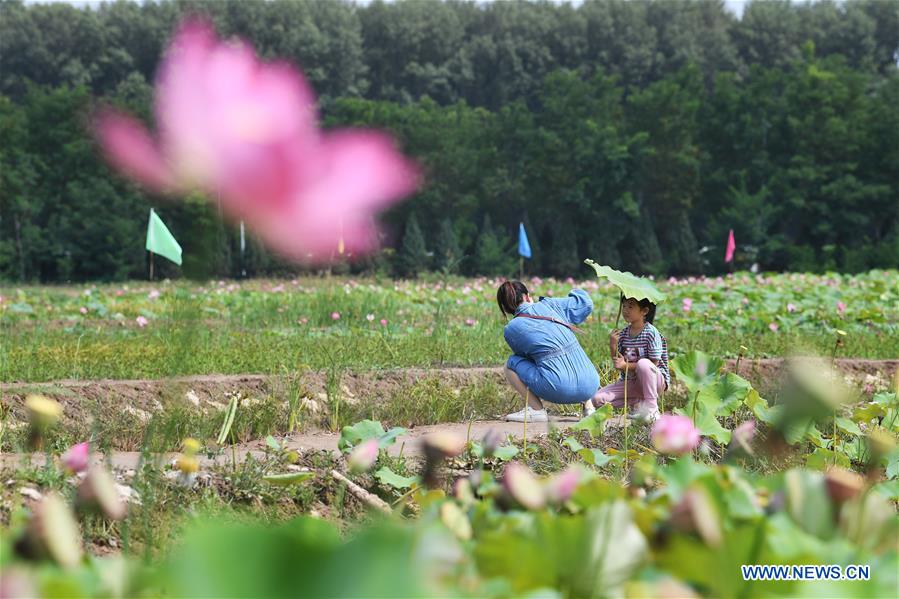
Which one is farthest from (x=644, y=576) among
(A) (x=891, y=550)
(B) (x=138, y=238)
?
(B) (x=138, y=238)

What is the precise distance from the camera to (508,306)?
5348 millimetres

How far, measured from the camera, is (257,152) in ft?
3.09

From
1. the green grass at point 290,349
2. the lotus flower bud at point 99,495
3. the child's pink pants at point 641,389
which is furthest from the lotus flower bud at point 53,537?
the green grass at point 290,349

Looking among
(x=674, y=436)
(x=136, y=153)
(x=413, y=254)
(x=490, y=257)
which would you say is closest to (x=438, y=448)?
(x=674, y=436)

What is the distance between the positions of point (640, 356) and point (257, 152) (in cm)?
437

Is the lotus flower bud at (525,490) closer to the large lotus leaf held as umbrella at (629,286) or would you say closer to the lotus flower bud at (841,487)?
the lotus flower bud at (841,487)

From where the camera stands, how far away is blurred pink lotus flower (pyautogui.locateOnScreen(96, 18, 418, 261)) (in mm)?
895

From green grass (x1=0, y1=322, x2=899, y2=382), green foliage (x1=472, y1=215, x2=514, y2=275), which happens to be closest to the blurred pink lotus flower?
green grass (x1=0, y1=322, x2=899, y2=382)

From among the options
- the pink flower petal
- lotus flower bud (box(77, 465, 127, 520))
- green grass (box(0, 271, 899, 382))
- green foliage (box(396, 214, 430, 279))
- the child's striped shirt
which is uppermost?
the pink flower petal

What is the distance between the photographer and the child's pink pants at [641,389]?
5004 millimetres

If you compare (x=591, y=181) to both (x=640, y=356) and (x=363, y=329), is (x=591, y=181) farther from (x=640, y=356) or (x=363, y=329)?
(x=640, y=356)

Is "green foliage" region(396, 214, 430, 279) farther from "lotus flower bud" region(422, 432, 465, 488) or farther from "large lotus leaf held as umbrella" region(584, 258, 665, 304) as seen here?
"lotus flower bud" region(422, 432, 465, 488)

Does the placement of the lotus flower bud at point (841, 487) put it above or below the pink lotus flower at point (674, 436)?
above

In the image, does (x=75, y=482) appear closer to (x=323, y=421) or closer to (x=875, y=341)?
(x=323, y=421)
